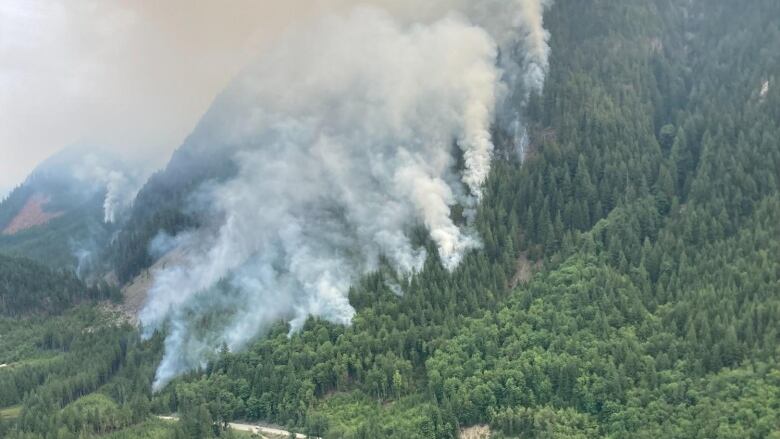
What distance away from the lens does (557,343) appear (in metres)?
160

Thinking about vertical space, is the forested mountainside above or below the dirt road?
above

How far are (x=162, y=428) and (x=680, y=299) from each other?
85880 mm

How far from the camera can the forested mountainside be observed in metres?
145

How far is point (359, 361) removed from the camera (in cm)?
17162

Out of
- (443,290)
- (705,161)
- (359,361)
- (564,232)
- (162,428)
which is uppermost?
(705,161)

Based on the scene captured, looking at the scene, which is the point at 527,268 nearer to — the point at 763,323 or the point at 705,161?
the point at 705,161

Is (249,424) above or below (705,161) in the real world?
below

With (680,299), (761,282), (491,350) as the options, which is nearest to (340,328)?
(491,350)

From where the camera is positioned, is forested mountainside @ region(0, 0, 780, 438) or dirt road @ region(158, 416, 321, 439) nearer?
forested mountainside @ region(0, 0, 780, 438)

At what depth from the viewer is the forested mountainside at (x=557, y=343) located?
475ft

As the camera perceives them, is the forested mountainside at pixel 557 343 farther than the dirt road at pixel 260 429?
No

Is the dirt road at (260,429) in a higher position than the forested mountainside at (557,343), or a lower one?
lower

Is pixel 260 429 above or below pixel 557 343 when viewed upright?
below

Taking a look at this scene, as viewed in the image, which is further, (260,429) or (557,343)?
(260,429)
